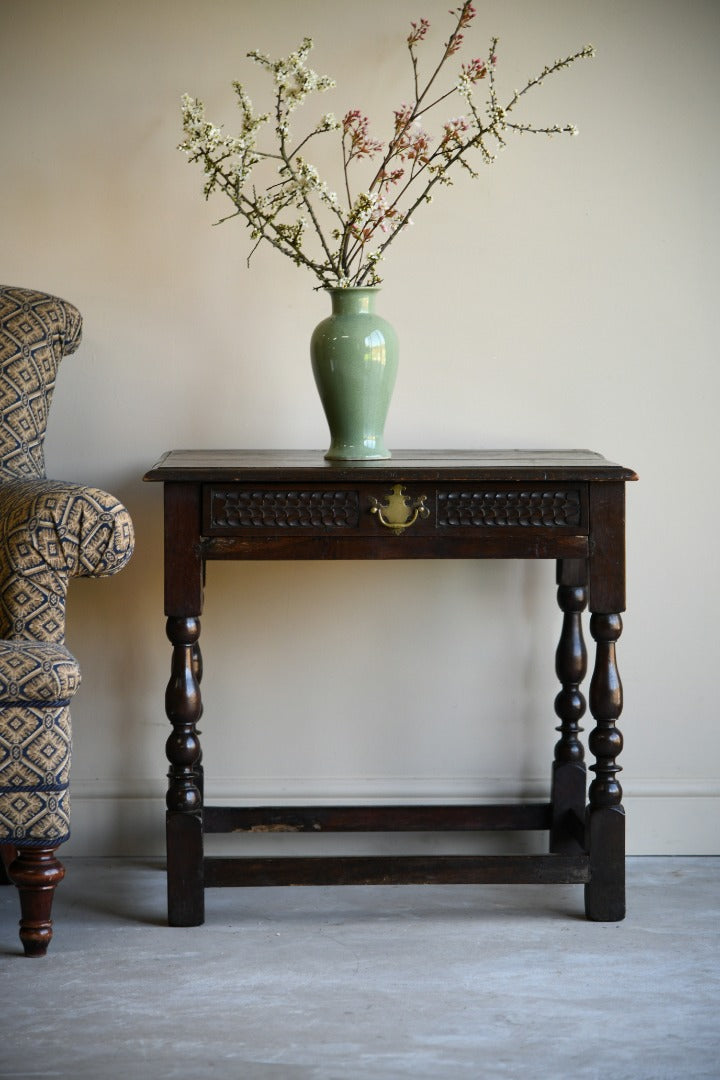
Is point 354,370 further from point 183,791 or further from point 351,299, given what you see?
point 183,791

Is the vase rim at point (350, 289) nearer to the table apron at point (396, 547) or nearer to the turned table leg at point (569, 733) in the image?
the table apron at point (396, 547)

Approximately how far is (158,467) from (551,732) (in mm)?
1024

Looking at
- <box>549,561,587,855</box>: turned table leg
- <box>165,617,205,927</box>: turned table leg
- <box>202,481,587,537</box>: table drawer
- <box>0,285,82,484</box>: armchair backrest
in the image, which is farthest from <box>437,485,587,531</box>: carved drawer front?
<box>0,285,82,484</box>: armchair backrest

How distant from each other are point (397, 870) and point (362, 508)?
1.98ft

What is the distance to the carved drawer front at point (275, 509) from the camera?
6.20 feet

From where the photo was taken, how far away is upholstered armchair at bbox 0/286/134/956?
1.71 metres

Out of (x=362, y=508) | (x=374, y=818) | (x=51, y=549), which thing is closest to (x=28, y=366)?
(x=51, y=549)

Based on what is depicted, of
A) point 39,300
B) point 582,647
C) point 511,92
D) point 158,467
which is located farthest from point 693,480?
point 39,300

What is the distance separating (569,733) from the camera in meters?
2.29

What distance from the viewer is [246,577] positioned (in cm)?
240

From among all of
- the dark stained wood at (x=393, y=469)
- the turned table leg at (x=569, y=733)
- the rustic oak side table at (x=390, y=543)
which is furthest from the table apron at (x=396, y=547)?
the turned table leg at (x=569, y=733)

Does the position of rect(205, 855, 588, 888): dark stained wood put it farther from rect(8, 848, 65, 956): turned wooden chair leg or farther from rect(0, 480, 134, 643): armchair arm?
rect(0, 480, 134, 643): armchair arm

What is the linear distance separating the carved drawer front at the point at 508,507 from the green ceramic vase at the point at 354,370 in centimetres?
22

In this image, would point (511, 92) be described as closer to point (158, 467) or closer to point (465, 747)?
point (158, 467)
